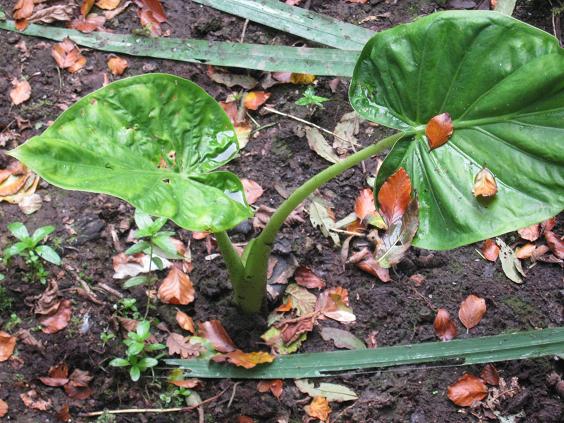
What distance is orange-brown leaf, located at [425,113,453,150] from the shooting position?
1147mm

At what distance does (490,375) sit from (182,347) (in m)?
0.74

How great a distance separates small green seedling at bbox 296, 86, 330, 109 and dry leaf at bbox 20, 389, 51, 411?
1049 mm

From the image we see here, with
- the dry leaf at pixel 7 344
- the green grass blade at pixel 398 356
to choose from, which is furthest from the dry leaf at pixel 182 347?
the dry leaf at pixel 7 344

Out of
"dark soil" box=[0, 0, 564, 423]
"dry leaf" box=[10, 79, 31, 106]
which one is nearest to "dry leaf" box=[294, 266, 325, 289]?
"dark soil" box=[0, 0, 564, 423]

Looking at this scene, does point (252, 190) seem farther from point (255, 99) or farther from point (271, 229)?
point (271, 229)

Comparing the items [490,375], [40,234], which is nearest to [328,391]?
[490,375]

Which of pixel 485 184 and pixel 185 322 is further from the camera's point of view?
pixel 185 322

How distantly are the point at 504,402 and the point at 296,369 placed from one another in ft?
1.64

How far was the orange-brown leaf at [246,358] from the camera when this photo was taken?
4.58ft

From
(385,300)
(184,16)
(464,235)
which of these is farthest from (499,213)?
Answer: (184,16)

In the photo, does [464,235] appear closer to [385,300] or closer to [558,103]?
[558,103]

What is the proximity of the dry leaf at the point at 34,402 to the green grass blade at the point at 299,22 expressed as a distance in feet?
4.23

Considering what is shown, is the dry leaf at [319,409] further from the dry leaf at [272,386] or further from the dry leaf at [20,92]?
the dry leaf at [20,92]

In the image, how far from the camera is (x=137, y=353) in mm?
1333
